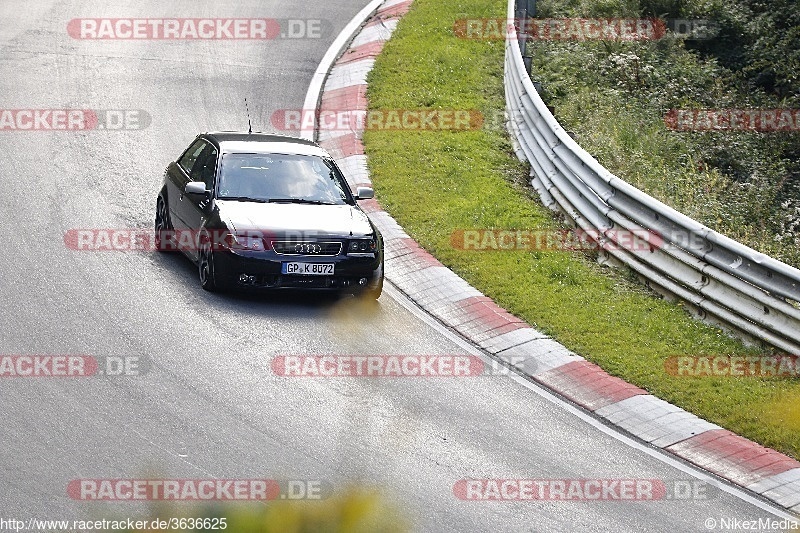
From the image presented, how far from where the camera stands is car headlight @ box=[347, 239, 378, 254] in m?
12.6

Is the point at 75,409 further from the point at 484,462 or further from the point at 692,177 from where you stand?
the point at 692,177

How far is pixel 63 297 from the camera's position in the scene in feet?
39.5

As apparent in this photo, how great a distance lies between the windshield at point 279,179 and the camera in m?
13.4

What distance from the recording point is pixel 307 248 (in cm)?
1245

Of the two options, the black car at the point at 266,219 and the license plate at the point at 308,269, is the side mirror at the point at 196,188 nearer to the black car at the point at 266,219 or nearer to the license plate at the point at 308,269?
the black car at the point at 266,219

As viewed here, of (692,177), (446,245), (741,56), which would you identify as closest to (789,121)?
(741,56)
